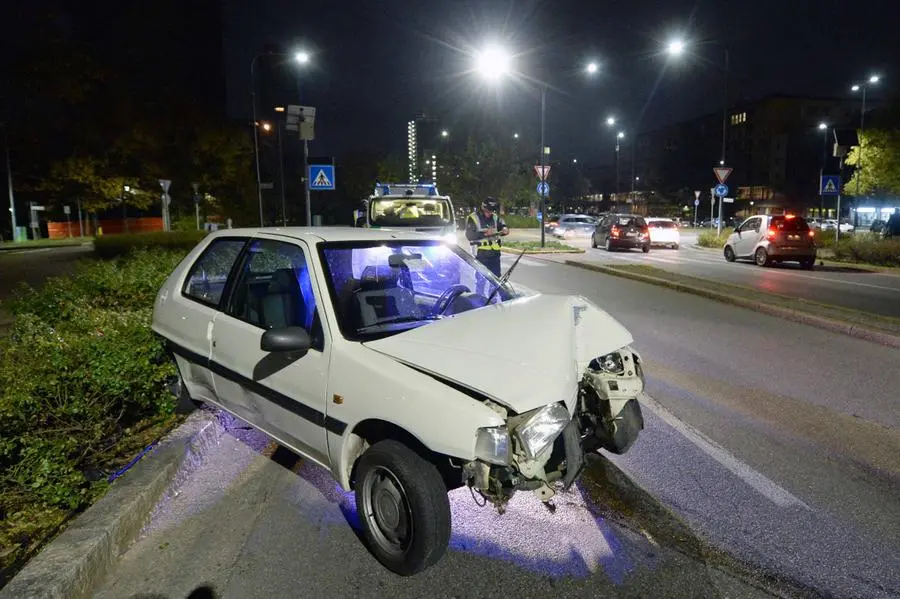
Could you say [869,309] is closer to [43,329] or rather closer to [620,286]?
[620,286]

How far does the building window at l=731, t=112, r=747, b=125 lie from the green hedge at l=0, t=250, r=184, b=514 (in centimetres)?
10120

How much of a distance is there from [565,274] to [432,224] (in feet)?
15.7

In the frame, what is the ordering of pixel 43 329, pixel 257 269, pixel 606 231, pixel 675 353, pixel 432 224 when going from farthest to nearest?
pixel 606 231
pixel 432 224
pixel 675 353
pixel 43 329
pixel 257 269

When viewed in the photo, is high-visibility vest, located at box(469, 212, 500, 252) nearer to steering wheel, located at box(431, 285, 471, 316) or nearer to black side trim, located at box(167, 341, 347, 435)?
steering wheel, located at box(431, 285, 471, 316)

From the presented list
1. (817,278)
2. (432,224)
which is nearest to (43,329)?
(432,224)

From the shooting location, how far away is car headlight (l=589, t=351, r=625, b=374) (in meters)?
3.79

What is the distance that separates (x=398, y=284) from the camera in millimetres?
4199

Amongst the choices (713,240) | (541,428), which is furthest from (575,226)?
(541,428)

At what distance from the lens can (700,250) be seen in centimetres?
2950

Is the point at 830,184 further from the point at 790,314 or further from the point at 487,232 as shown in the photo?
the point at 487,232

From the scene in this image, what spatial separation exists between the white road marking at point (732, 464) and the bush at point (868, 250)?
19.2 metres

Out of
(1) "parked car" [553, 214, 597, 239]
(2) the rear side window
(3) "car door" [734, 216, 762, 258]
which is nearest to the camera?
(2) the rear side window

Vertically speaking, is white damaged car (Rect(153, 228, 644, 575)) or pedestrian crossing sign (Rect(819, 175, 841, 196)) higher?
pedestrian crossing sign (Rect(819, 175, 841, 196))

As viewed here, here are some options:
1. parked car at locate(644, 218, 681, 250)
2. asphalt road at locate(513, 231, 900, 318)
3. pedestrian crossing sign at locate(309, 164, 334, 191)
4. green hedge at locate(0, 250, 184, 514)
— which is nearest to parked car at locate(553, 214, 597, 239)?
parked car at locate(644, 218, 681, 250)
